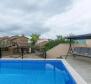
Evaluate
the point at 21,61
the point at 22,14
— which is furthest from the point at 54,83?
the point at 22,14

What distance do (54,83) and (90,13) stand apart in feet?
39.4

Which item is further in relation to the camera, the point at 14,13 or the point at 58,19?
the point at 58,19

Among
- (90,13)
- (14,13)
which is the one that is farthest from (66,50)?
(14,13)

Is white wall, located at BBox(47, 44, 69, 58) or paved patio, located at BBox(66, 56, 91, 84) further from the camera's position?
white wall, located at BBox(47, 44, 69, 58)

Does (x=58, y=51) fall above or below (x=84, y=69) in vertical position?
above

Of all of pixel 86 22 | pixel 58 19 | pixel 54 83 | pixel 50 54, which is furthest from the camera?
pixel 58 19

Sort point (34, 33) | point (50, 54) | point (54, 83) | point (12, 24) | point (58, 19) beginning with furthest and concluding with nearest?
point (34, 33)
point (12, 24)
point (58, 19)
point (50, 54)
point (54, 83)

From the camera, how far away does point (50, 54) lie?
61.4 feet

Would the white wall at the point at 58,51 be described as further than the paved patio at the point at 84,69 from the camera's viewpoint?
Yes

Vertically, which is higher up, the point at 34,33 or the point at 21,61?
the point at 34,33

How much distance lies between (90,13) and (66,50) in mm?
3652

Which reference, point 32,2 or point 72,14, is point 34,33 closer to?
point 72,14

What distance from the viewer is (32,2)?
52.6ft

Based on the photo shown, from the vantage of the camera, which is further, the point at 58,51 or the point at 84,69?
the point at 58,51
